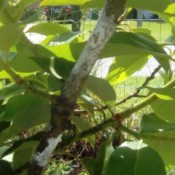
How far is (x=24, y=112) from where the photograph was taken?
63 centimetres

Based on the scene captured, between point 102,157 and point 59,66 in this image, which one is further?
point 102,157

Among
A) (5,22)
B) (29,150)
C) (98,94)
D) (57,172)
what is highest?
(5,22)

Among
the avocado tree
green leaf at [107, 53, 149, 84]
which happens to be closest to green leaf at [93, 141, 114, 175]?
the avocado tree

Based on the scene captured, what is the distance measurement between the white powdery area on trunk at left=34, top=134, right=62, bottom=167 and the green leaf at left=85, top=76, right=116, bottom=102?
7 centimetres

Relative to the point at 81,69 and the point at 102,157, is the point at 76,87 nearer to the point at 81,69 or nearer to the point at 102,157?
the point at 81,69

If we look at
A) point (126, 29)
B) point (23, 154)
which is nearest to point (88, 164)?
point (23, 154)

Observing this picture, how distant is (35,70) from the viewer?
570 millimetres

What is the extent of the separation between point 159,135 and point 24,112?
166mm

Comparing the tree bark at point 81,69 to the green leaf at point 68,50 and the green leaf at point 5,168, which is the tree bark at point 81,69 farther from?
the green leaf at point 5,168

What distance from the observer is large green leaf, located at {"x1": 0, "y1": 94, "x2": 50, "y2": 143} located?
0.63 meters

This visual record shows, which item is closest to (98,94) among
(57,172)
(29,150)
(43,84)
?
(43,84)

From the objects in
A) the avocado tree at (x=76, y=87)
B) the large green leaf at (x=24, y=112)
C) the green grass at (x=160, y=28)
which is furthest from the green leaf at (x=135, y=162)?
the green grass at (x=160, y=28)

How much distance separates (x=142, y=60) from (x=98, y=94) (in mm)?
144

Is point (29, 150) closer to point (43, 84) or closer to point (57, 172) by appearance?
point (43, 84)
